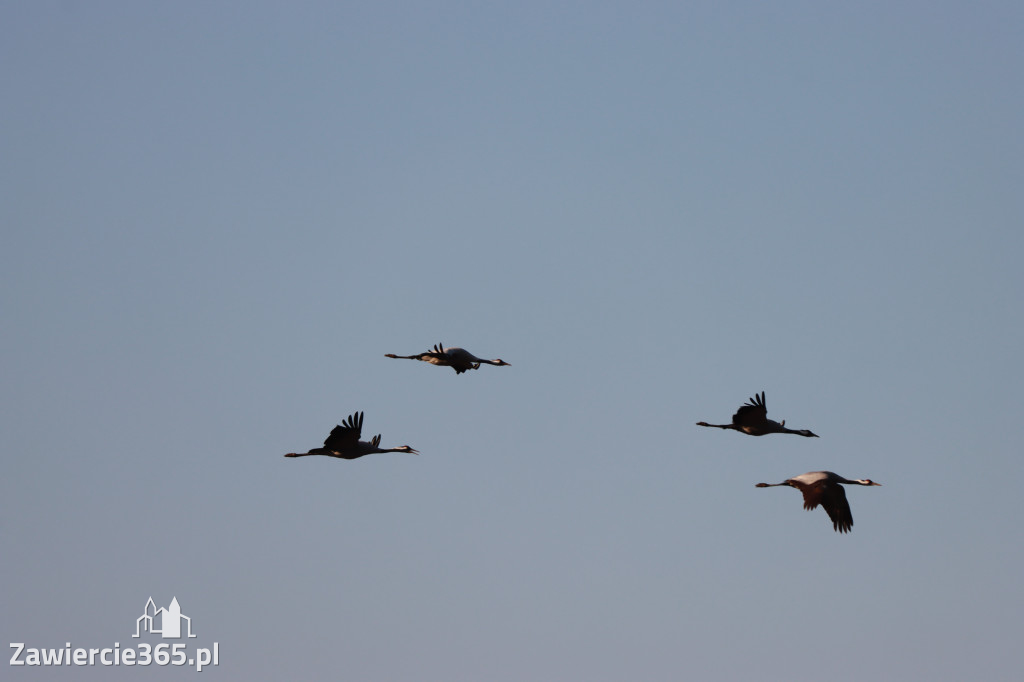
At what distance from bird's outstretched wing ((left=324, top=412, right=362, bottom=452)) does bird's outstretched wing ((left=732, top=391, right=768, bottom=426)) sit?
420 inches

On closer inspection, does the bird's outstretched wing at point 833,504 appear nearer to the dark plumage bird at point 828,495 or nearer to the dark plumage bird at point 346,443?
the dark plumage bird at point 828,495

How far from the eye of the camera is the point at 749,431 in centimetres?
4847

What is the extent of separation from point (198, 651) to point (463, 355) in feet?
80.1

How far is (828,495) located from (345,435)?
13.5 meters

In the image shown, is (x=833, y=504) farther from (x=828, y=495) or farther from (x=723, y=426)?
(x=723, y=426)

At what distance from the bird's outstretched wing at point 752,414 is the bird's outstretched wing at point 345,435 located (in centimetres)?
1067

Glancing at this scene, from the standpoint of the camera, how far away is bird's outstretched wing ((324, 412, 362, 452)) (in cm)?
4707

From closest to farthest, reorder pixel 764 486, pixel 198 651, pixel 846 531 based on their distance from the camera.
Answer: pixel 846 531, pixel 764 486, pixel 198 651

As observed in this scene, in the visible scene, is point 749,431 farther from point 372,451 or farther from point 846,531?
point 372,451

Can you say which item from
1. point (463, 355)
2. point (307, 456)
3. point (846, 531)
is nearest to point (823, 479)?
point (846, 531)

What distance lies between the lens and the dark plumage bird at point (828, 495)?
4634cm

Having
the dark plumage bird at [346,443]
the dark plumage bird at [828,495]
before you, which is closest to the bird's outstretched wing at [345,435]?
the dark plumage bird at [346,443]

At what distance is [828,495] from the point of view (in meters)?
46.6

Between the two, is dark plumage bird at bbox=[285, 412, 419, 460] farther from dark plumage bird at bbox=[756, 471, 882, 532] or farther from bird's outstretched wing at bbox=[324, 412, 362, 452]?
dark plumage bird at bbox=[756, 471, 882, 532]
